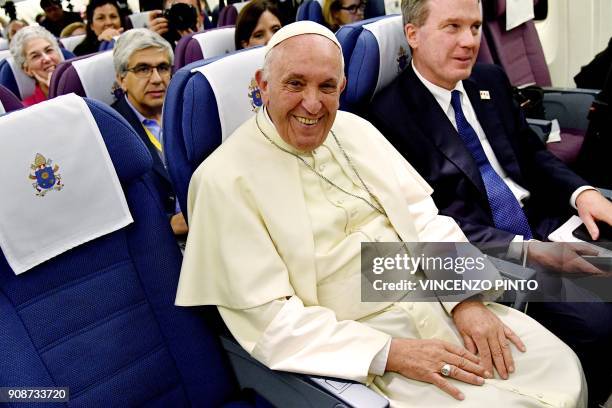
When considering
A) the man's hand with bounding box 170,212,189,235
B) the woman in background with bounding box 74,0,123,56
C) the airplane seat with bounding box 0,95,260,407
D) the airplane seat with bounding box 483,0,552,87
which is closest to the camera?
the airplane seat with bounding box 0,95,260,407

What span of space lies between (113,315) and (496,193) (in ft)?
4.60

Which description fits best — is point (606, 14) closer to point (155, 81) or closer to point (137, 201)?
point (155, 81)

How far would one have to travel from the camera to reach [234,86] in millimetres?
1632

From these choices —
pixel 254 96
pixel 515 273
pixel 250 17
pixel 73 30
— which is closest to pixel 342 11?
pixel 250 17

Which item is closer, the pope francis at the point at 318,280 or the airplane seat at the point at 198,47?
the pope francis at the point at 318,280

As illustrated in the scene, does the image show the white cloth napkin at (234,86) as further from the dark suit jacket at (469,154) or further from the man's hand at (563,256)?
the man's hand at (563,256)

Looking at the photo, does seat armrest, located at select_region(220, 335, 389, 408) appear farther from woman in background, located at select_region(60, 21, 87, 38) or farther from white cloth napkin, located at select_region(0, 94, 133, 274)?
woman in background, located at select_region(60, 21, 87, 38)

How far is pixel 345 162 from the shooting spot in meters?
1.69

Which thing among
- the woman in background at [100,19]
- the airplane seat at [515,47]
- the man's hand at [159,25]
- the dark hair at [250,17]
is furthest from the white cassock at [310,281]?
the woman in background at [100,19]

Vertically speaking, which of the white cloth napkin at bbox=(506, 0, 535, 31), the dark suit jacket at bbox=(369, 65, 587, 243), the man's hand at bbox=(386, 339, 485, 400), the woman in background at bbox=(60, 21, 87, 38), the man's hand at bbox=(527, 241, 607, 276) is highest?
the woman in background at bbox=(60, 21, 87, 38)

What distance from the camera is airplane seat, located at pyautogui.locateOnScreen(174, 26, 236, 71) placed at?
302 cm

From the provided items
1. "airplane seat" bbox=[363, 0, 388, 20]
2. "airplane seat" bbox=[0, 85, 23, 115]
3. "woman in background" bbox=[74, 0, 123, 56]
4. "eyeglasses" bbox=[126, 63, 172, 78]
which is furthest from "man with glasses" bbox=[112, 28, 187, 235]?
"woman in background" bbox=[74, 0, 123, 56]

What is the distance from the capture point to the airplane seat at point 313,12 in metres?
3.85

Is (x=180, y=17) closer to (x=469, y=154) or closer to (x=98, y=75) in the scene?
(x=98, y=75)
